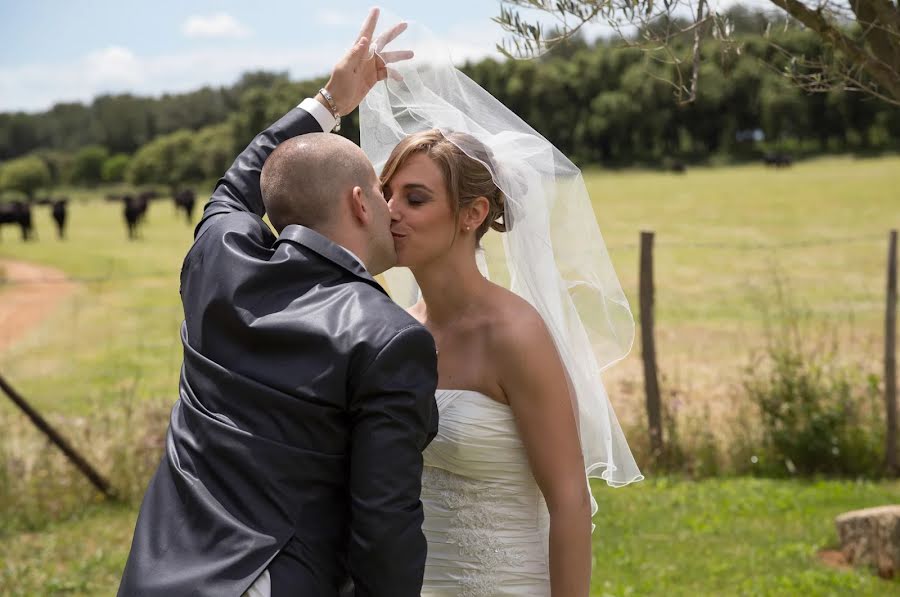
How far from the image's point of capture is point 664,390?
9.22 m

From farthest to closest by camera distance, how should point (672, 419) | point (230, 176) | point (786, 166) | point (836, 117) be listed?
point (836, 117) < point (786, 166) < point (672, 419) < point (230, 176)

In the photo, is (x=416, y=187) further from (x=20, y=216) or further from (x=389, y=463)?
(x=20, y=216)

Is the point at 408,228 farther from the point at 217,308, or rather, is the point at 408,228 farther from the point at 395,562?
the point at 395,562

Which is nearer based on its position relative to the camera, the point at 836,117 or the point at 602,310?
the point at 602,310

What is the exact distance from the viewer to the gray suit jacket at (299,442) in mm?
2043

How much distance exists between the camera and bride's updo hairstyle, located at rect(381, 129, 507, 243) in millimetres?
2971

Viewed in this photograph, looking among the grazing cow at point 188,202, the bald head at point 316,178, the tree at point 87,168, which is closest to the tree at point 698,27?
the bald head at point 316,178

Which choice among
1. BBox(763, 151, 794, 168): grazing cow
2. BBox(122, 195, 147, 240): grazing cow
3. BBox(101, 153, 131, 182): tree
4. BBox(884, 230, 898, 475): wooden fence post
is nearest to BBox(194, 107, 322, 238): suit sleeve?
BBox(884, 230, 898, 475): wooden fence post

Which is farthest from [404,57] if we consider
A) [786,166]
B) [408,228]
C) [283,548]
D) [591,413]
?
[786,166]

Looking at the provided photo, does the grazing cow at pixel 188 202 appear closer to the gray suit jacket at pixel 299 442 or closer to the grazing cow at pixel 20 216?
the grazing cow at pixel 20 216

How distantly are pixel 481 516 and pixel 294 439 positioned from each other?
1.14m

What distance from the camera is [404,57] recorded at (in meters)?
3.36

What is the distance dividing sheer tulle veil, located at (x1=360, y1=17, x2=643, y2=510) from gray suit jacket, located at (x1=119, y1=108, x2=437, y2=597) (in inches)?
45.3

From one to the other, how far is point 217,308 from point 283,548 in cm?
55
